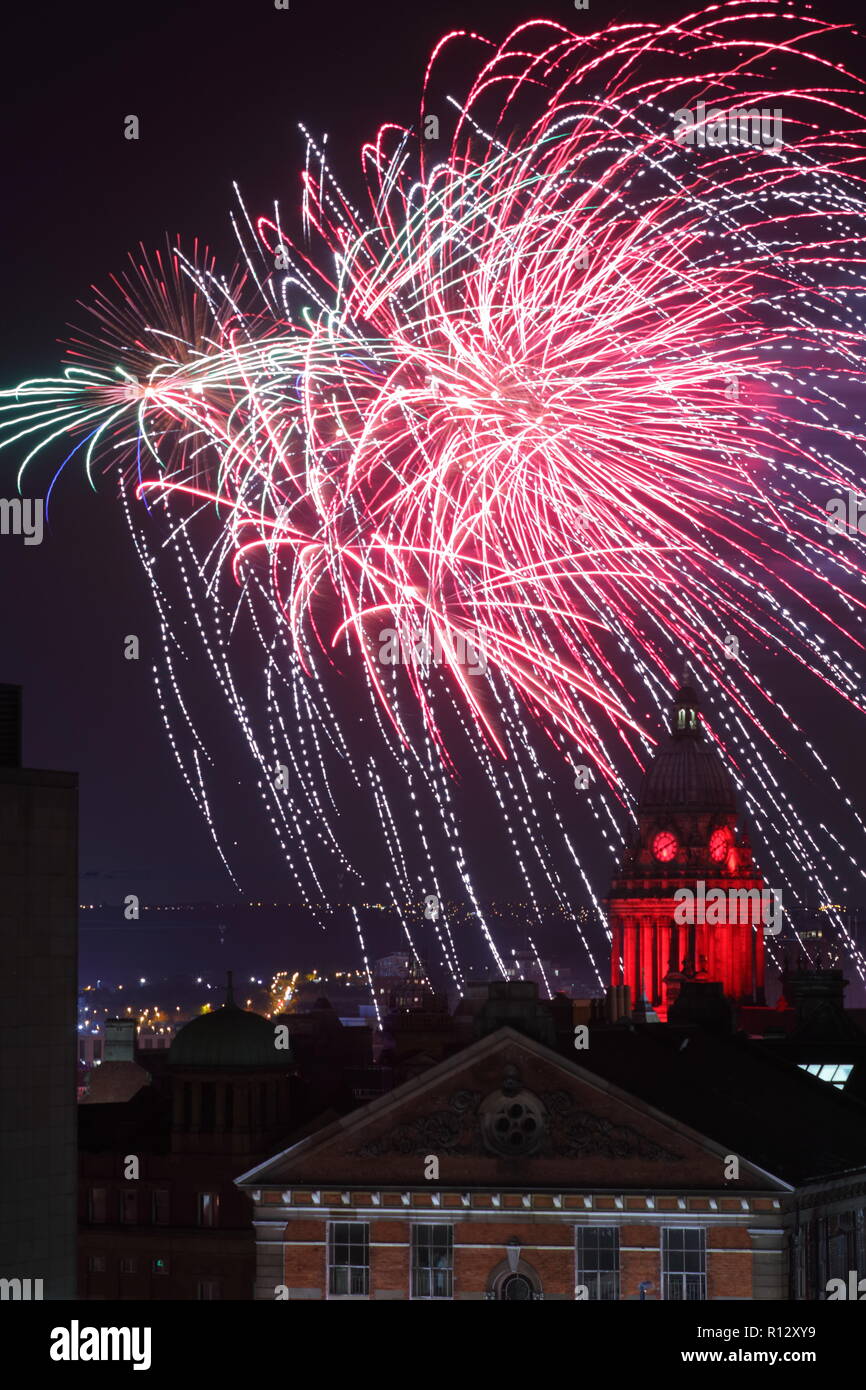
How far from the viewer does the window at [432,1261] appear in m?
70.5

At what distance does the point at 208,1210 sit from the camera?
3686 inches

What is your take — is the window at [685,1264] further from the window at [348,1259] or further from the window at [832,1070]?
the window at [832,1070]

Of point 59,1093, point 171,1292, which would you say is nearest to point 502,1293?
point 59,1093

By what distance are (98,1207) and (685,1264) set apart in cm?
3143

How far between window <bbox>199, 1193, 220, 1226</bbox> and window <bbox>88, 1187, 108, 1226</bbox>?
3.55 m

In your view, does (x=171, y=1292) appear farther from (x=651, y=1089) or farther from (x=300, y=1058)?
(x=300, y=1058)

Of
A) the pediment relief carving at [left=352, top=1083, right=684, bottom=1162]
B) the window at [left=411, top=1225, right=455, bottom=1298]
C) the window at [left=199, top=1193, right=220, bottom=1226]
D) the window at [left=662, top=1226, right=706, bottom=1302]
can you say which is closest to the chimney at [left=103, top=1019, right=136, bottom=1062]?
the window at [left=199, top=1193, right=220, bottom=1226]

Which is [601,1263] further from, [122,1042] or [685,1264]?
[122,1042]

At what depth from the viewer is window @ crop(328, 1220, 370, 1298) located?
2793 inches

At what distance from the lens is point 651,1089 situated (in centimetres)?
7594

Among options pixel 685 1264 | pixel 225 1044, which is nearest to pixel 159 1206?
pixel 225 1044

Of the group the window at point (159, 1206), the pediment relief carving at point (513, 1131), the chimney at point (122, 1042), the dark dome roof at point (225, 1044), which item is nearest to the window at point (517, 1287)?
the pediment relief carving at point (513, 1131)

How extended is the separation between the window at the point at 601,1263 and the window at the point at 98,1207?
2907cm
